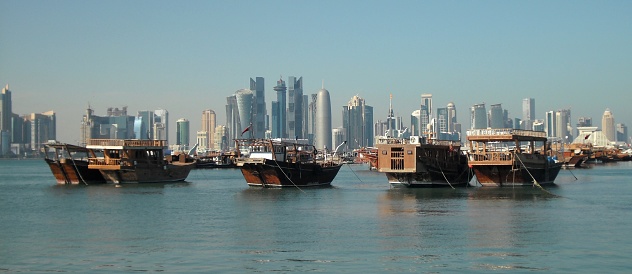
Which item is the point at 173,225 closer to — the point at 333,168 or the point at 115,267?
the point at 115,267

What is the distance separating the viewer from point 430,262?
30.3 metres

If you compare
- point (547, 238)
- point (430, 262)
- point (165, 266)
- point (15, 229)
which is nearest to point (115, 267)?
point (165, 266)

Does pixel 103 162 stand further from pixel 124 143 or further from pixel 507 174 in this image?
pixel 507 174

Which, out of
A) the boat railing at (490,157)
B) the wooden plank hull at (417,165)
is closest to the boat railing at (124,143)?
the wooden plank hull at (417,165)

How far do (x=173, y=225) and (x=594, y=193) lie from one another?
38086mm

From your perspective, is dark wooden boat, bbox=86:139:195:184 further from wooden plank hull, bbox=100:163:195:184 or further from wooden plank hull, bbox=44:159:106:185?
wooden plank hull, bbox=44:159:106:185

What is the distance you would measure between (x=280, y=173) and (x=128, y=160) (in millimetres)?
17470

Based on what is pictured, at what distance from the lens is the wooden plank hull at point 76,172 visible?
266 feet

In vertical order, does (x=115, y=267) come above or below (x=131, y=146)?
below

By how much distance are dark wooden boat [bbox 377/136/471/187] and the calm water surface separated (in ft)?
16.6

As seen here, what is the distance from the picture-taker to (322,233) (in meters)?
38.9

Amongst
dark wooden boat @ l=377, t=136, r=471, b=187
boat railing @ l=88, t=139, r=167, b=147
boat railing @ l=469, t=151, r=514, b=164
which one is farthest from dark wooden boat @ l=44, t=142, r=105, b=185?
boat railing @ l=469, t=151, r=514, b=164

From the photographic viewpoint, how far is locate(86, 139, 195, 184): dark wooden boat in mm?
78625

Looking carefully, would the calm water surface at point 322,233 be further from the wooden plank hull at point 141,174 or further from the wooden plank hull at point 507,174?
the wooden plank hull at point 141,174
